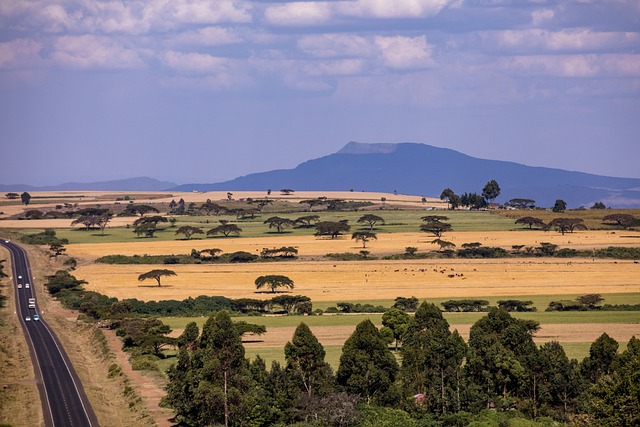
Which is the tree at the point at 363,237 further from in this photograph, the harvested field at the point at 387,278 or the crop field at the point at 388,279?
the harvested field at the point at 387,278

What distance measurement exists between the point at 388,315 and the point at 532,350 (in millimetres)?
20941

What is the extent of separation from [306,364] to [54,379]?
1967cm

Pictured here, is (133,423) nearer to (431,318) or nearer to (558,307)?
(431,318)

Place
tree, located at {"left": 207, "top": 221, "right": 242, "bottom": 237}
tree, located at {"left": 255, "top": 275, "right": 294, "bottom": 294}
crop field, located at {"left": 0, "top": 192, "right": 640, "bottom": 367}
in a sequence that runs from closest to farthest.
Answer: crop field, located at {"left": 0, "top": 192, "right": 640, "bottom": 367} < tree, located at {"left": 255, "top": 275, "right": 294, "bottom": 294} < tree, located at {"left": 207, "top": 221, "right": 242, "bottom": 237}

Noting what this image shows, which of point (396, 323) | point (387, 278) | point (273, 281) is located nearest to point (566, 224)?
point (387, 278)

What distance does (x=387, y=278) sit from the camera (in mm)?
127688

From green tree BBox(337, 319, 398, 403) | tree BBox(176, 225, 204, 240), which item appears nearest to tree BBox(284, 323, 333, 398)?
green tree BBox(337, 319, 398, 403)

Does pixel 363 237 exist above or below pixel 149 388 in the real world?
above

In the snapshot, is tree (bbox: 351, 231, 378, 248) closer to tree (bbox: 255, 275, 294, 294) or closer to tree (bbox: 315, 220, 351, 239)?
tree (bbox: 315, 220, 351, 239)

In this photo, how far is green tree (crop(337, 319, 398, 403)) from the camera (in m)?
56.8

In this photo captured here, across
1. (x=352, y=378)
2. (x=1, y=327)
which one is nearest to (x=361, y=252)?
(x=1, y=327)

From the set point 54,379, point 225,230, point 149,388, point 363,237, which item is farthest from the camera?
point 225,230

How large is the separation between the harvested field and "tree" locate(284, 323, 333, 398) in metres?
50.9

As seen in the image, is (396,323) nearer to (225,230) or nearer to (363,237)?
(363,237)
